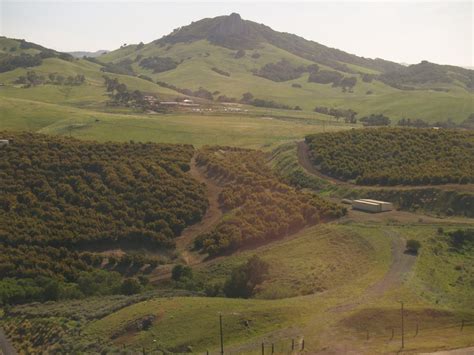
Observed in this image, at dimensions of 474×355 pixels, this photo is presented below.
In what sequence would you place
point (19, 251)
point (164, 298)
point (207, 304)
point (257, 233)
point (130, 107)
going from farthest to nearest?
point (130, 107) < point (257, 233) < point (19, 251) < point (164, 298) < point (207, 304)

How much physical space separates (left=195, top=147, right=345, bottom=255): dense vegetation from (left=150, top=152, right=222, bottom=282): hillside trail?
4.05ft

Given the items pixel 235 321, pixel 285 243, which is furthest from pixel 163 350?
pixel 285 243

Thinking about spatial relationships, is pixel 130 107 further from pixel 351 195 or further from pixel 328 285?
pixel 328 285

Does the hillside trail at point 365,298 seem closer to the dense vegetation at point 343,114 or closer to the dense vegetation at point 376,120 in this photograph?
the dense vegetation at point 376,120

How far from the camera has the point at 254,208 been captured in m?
68.2

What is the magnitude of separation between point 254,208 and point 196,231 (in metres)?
8.78

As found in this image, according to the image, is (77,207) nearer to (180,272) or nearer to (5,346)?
(180,272)

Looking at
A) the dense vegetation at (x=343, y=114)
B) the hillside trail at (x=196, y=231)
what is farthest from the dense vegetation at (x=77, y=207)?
the dense vegetation at (x=343, y=114)

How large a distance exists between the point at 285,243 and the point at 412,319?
24.5 meters

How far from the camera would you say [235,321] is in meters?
36.8

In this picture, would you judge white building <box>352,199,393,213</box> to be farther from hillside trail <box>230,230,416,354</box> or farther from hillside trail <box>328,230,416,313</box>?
hillside trail <box>328,230,416,313</box>

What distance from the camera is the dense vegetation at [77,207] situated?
54.1 meters

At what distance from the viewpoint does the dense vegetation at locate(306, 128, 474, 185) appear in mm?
74562

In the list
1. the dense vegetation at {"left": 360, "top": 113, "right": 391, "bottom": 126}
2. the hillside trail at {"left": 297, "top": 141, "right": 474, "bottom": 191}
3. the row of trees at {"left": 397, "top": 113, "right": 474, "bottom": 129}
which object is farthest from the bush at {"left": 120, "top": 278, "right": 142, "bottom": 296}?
the row of trees at {"left": 397, "top": 113, "right": 474, "bottom": 129}
